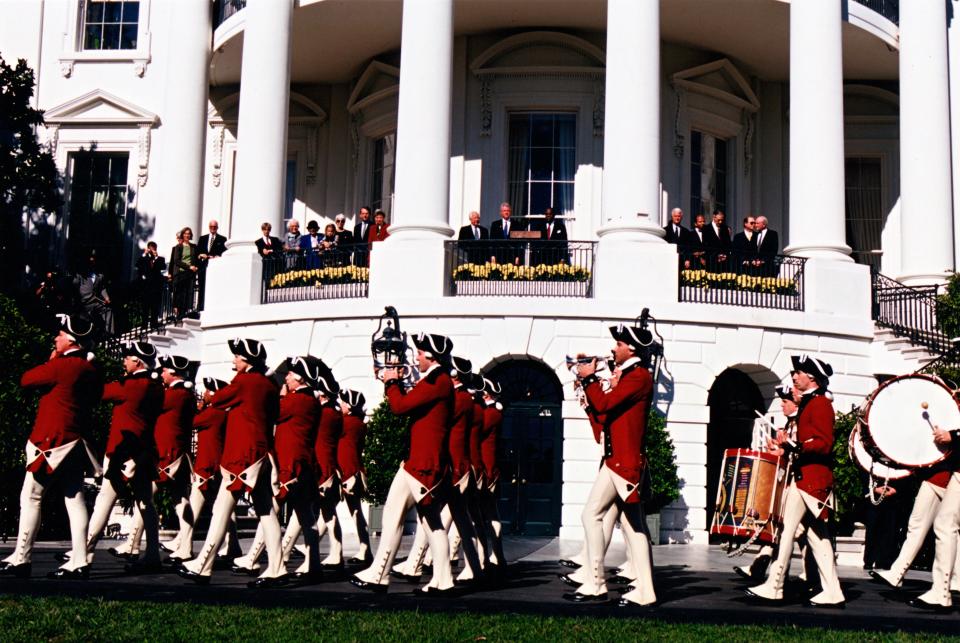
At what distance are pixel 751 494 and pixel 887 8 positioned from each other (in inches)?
605

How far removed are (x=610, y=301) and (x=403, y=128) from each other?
4.49 metres

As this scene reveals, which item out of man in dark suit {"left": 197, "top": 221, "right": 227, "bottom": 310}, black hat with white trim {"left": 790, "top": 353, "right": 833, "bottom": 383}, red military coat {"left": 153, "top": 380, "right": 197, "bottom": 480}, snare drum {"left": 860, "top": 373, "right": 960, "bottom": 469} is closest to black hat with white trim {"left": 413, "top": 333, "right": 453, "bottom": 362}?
black hat with white trim {"left": 790, "top": 353, "right": 833, "bottom": 383}

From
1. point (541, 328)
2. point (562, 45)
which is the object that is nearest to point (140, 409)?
point (541, 328)

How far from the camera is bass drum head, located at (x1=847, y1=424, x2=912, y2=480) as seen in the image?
1324 cm

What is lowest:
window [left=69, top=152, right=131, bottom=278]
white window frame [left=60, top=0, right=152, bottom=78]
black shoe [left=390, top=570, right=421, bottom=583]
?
black shoe [left=390, top=570, right=421, bottom=583]

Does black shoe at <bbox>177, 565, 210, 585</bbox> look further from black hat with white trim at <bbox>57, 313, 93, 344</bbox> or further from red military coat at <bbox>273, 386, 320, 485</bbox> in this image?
black hat with white trim at <bbox>57, 313, 93, 344</bbox>

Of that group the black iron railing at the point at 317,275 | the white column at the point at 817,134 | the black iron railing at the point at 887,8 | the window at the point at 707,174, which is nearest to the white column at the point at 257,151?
the black iron railing at the point at 317,275

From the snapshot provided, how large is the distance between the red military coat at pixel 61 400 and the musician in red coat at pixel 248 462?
1.22 metres

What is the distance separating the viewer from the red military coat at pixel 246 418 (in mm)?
12633

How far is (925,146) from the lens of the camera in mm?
25344

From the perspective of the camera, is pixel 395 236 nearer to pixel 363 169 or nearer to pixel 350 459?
pixel 363 169

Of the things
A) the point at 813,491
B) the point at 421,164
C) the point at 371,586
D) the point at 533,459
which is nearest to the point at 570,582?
the point at 371,586

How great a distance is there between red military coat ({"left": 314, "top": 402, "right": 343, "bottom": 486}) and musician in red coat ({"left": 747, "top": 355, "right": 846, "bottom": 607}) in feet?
14.7

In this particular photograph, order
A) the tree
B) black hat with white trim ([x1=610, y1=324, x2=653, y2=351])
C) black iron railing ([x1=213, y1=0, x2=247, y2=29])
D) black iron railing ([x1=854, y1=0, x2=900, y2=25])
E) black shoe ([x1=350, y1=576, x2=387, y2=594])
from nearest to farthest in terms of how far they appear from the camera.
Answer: black hat with white trim ([x1=610, y1=324, x2=653, y2=351]), black shoe ([x1=350, y1=576, x2=387, y2=594]), black iron railing ([x1=854, y1=0, x2=900, y2=25]), black iron railing ([x1=213, y1=0, x2=247, y2=29]), the tree
